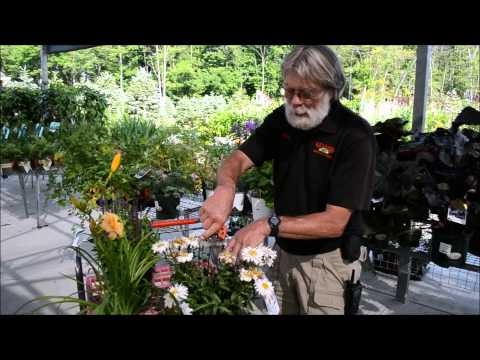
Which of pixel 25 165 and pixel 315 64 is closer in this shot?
pixel 315 64

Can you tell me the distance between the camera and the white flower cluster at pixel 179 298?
1178 millimetres

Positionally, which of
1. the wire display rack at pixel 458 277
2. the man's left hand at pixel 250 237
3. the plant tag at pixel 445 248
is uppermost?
the man's left hand at pixel 250 237

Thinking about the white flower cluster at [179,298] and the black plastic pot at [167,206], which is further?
the black plastic pot at [167,206]

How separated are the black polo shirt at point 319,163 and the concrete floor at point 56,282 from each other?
129 centimetres

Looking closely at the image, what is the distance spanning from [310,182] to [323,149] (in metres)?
0.13

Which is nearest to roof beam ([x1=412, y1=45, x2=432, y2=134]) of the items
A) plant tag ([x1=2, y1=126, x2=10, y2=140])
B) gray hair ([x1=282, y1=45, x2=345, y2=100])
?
gray hair ([x1=282, y1=45, x2=345, y2=100])

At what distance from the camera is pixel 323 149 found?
1.51 metres

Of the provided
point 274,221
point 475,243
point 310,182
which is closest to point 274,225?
point 274,221

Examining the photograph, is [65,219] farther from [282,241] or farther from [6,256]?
[282,241]

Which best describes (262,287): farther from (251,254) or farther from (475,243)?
(475,243)

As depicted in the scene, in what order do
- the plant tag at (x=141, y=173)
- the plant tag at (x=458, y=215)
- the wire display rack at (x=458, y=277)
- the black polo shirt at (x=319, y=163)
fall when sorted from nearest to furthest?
the black polo shirt at (x=319, y=163)
the plant tag at (x=458, y=215)
the plant tag at (x=141, y=173)
the wire display rack at (x=458, y=277)

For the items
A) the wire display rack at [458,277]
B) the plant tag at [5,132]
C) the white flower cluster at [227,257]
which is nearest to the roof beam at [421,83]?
the wire display rack at [458,277]

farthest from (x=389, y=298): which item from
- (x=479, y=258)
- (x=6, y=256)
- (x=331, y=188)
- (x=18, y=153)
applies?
(x=18, y=153)

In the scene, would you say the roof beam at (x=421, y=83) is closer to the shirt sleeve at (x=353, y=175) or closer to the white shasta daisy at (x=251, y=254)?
the shirt sleeve at (x=353, y=175)
